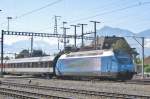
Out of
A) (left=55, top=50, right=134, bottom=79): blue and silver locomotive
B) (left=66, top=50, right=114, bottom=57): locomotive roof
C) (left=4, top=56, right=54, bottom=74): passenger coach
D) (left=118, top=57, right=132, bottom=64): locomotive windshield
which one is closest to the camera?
(left=55, top=50, right=134, bottom=79): blue and silver locomotive

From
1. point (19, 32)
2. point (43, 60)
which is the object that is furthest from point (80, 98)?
point (19, 32)

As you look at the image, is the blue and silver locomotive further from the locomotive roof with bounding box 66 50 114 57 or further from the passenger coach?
the passenger coach

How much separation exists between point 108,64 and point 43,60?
17482 mm

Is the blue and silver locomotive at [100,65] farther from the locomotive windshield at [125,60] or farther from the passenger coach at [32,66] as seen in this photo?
the passenger coach at [32,66]

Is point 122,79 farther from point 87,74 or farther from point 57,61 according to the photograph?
point 57,61

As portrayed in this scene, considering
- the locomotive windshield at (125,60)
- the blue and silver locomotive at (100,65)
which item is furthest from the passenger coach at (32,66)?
the locomotive windshield at (125,60)

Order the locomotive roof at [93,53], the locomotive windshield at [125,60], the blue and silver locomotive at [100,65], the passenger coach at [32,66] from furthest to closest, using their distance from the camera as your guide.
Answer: the passenger coach at [32,66]
the locomotive roof at [93,53]
the locomotive windshield at [125,60]
the blue and silver locomotive at [100,65]

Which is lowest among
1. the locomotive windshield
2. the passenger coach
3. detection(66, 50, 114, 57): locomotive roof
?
the passenger coach

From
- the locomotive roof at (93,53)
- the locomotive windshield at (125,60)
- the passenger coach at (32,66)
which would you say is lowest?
the passenger coach at (32,66)

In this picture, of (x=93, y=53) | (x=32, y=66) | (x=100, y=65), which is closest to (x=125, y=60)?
(x=100, y=65)

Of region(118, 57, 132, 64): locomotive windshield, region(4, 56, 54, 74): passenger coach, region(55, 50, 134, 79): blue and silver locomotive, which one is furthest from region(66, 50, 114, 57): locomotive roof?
region(4, 56, 54, 74): passenger coach

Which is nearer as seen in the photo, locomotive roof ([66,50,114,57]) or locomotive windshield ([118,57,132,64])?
locomotive windshield ([118,57,132,64])

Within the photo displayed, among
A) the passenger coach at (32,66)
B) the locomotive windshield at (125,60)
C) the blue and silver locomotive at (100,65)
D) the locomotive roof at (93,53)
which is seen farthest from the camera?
the passenger coach at (32,66)

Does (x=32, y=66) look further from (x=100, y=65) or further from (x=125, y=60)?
(x=125, y=60)
